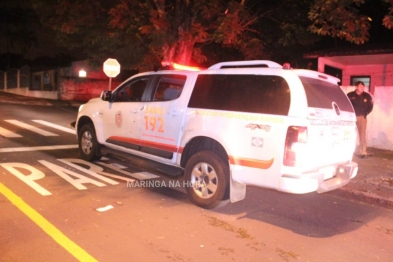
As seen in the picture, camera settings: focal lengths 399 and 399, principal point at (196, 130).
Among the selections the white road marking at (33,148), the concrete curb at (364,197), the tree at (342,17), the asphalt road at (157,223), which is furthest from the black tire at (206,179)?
the tree at (342,17)

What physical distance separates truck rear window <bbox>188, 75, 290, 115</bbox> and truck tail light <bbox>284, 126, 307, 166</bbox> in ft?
0.84

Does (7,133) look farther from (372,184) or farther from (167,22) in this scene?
(372,184)

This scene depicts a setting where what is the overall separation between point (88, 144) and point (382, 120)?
7.42 m

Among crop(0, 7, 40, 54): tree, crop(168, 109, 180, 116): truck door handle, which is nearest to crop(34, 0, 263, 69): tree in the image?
crop(168, 109, 180, 116): truck door handle

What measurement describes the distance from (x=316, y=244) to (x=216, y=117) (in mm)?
2074

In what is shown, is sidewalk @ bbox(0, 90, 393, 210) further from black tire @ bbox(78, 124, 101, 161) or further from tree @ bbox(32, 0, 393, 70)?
black tire @ bbox(78, 124, 101, 161)

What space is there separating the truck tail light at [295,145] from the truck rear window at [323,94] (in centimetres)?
41

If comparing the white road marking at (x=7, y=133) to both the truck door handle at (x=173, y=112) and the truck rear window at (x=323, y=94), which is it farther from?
the truck rear window at (x=323, y=94)

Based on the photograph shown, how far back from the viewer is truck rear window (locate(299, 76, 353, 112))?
5.02m

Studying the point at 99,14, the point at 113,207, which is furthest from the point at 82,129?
the point at 99,14

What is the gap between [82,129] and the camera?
827 cm

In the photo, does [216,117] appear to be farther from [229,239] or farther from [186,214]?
[229,239]

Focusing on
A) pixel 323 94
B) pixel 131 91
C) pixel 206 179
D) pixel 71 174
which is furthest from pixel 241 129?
pixel 71 174

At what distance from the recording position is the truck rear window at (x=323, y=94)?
5020 millimetres
